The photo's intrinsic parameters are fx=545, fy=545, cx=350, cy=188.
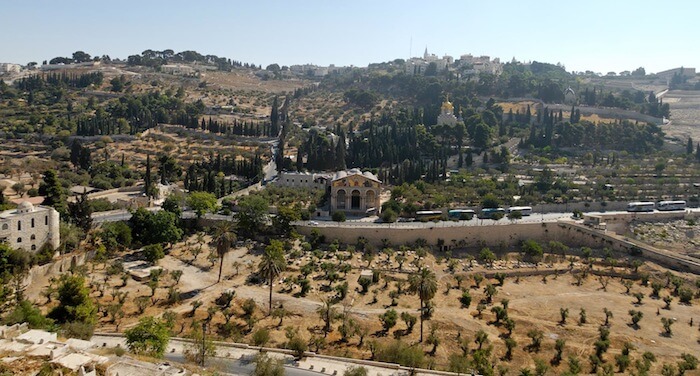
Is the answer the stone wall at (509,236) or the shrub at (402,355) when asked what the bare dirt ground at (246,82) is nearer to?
the stone wall at (509,236)

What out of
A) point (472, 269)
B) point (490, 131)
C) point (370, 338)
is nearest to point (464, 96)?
point (490, 131)

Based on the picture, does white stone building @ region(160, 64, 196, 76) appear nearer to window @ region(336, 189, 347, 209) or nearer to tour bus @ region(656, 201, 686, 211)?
window @ region(336, 189, 347, 209)

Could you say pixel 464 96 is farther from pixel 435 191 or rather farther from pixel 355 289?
pixel 355 289

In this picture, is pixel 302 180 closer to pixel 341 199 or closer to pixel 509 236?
pixel 341 199

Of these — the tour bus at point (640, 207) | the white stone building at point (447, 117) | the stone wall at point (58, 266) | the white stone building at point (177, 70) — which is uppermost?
the white stone building at point (177, 70)

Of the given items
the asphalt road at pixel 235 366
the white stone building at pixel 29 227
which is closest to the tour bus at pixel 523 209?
the asphalt road at pixel 235 366

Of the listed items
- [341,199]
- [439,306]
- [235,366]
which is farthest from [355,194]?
[235,366]
